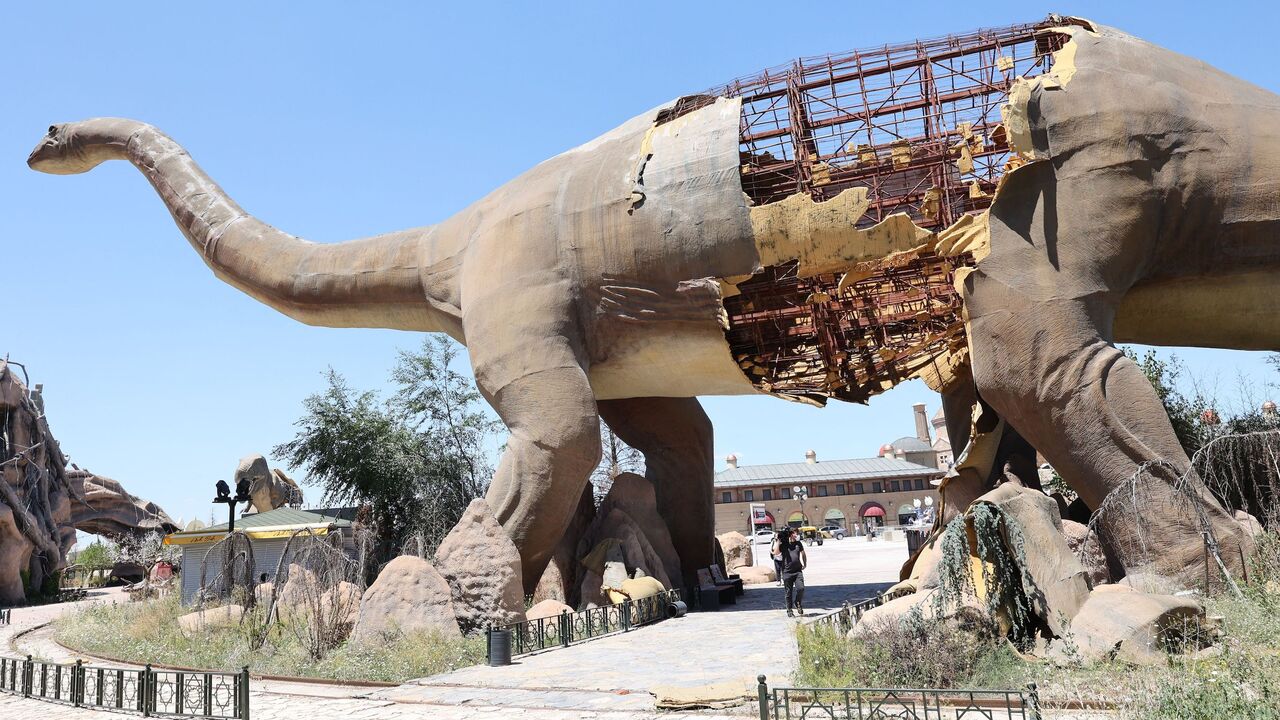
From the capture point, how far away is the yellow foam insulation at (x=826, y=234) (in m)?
11.4

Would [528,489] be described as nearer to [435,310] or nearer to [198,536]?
[435,310]

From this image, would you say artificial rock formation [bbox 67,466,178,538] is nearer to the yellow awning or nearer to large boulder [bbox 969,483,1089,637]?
the yellow awning

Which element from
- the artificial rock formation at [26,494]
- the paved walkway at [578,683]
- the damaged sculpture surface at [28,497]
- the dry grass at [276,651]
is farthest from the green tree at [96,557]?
the paved walkway at [578,683]

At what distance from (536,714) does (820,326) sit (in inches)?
272

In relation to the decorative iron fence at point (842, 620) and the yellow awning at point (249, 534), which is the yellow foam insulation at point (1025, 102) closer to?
the decorative iron fence at point (842, 620)

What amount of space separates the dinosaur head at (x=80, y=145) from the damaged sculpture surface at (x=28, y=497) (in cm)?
1162

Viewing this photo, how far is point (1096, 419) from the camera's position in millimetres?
9852

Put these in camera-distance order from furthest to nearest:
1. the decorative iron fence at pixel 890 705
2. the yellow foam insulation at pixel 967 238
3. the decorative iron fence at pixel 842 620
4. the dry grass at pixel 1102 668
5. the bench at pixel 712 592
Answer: the bench at pixel 712 592
the yellow foam insulation at pixel 967 238
the decorative iron fence at pixel 842 620
the decorative iron fence at pixel 890 705
the dry grass at pixel 1102 668

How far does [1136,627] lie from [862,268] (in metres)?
5.80

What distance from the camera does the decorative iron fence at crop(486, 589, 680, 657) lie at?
10.7 m

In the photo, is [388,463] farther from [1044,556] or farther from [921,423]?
[921,423]

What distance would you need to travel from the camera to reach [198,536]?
62.1ft

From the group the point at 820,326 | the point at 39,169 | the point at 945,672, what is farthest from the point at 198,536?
the point at 945,672

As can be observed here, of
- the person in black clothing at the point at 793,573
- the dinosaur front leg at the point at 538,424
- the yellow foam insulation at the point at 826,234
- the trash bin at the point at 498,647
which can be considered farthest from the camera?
the dinosaur front leg at the point at 538,424
